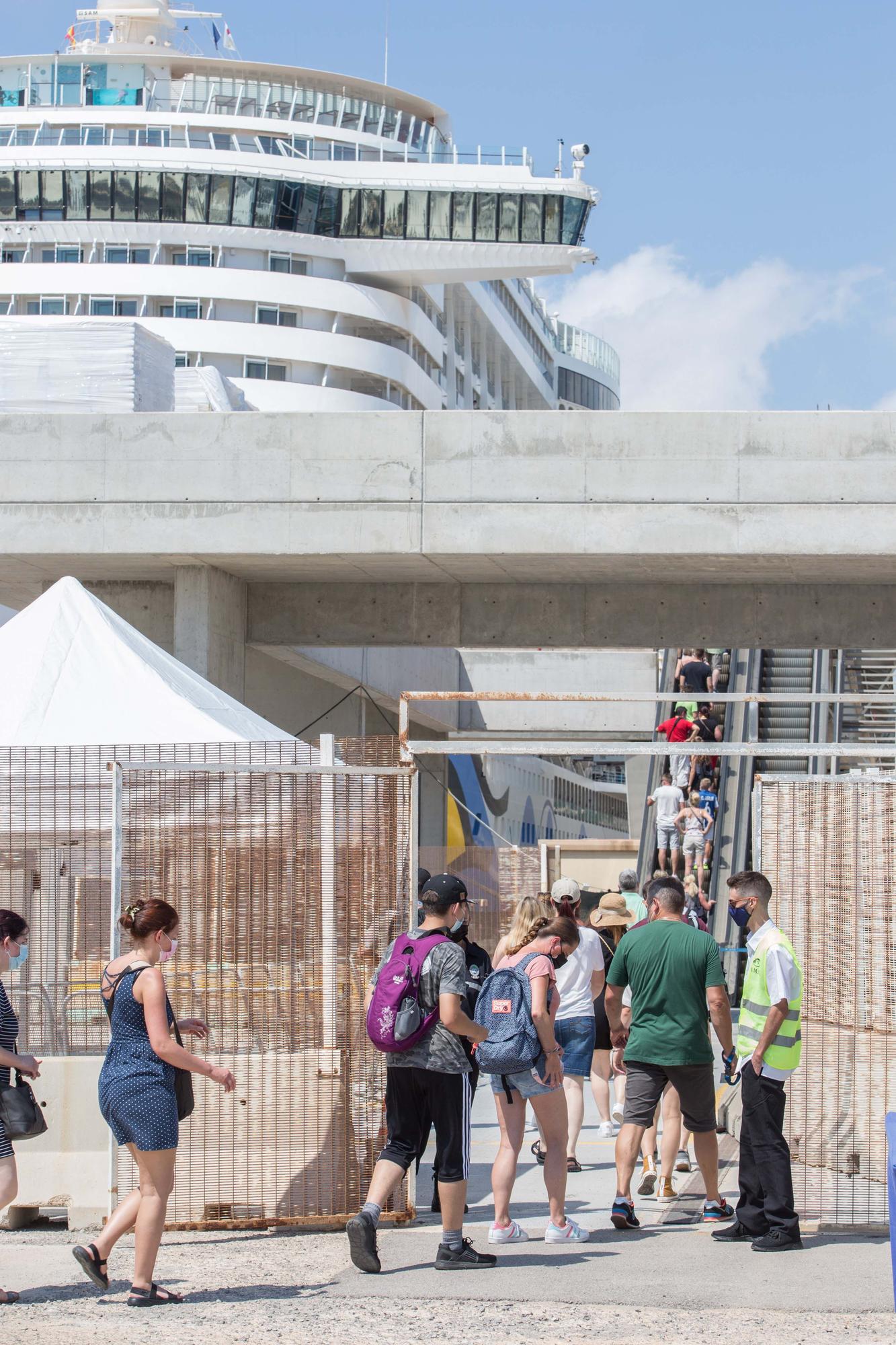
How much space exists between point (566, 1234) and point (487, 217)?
5527cm

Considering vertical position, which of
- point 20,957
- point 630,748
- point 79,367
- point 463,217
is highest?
point 463,217

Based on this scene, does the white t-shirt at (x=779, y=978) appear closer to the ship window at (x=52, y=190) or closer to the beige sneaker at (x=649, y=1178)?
the beige sneaker at (x=649, y=1178)

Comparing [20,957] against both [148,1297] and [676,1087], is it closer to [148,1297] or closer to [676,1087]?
[148,1297]

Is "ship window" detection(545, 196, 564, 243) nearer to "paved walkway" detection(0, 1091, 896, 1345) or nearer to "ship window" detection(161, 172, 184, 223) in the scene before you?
"ship window" detection(161, 172, 184, 223)

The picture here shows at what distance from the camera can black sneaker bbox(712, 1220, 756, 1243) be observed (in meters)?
7.99

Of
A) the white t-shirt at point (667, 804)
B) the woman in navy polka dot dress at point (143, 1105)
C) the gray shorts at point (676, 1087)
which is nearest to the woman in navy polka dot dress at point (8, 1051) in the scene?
the woman in navy polka dot dress at point (143, 1105)

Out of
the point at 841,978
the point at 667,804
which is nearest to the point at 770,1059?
the point at 841,978

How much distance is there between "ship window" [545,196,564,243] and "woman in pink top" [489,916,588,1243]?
54.2 metres

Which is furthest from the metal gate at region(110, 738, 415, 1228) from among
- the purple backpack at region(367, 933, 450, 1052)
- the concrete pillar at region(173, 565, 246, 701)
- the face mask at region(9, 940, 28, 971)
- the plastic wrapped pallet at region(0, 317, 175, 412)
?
the plastic wrapped pallet at region(0, 317, 175, 412)

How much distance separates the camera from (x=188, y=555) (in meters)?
19.4

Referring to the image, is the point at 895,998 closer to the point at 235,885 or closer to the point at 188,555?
the point at 235,885

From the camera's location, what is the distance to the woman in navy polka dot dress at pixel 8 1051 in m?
6.87

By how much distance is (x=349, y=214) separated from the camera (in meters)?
61.3

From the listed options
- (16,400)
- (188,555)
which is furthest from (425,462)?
(16,400)
